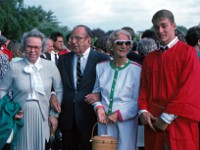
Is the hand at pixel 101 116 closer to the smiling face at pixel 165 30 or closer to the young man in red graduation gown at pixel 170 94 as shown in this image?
the young man in red graduation gown at pixel 170 94

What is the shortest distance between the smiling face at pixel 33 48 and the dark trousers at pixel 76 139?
3.65ft

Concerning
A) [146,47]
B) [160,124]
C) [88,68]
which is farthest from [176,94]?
[146,47]

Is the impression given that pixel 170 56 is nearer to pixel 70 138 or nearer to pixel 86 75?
pixel 86 75

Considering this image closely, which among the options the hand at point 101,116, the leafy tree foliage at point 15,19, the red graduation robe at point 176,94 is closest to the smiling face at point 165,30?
the red graduation robe at point 176,94

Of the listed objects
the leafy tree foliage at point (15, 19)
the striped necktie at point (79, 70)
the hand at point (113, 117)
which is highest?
the leafy tree foliage at point (15, 19)

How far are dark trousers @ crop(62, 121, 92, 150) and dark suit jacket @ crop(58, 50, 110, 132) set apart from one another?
7 cm

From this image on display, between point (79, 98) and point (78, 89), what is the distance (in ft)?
0.41

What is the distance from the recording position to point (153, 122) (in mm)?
4832

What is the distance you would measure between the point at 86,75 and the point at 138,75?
850mm

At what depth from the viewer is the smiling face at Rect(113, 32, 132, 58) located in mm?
5359

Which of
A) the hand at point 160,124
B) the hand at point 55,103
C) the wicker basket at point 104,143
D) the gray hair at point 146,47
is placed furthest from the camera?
the gray hair at point 146,47

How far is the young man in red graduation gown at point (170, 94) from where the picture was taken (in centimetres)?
457

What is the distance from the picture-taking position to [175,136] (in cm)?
466

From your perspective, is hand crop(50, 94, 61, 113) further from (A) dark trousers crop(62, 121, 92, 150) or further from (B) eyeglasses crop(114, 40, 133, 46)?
(B) eyeglasses crop(114, 40, 133, 46)
